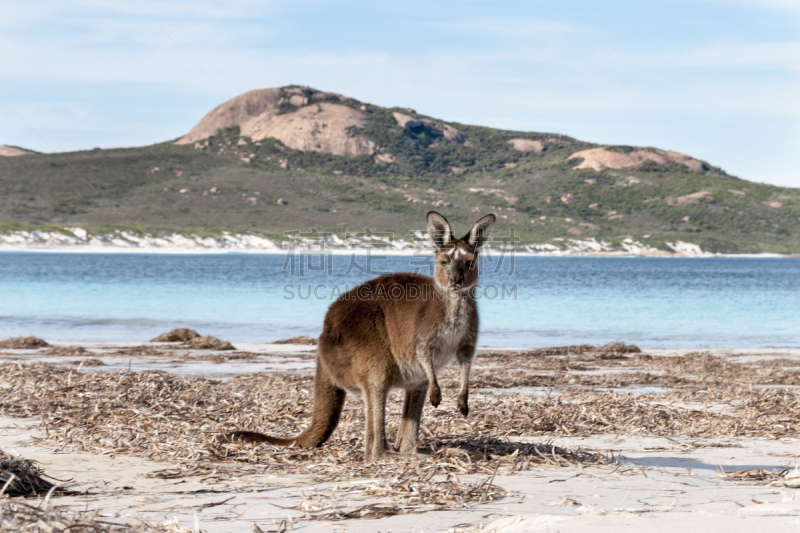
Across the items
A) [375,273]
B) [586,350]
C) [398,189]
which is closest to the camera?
[586,350]

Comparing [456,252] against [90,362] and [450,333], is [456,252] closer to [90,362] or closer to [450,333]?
[450,333]

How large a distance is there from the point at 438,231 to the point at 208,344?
10831mm

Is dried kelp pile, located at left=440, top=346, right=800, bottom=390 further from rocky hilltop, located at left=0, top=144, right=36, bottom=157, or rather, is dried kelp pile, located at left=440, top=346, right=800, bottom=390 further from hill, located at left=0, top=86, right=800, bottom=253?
rocky hilltop, located at left=0, top=144, right=36, bottom=157

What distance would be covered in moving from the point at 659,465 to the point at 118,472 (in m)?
3.84

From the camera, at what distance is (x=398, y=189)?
100688 mm

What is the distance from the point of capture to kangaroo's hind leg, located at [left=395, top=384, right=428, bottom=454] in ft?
17.7

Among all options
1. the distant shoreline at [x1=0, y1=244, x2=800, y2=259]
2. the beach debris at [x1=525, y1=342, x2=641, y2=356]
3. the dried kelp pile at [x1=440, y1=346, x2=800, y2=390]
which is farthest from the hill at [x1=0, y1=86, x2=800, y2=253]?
the dried kelp pile at [x1=440, y1=346, x2=800, y2=390]

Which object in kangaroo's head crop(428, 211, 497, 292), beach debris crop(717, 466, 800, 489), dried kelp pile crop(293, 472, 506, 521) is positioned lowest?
dried kelp pile crop(293, 472, 506, 521)

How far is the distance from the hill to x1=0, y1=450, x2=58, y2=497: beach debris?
68.6 m

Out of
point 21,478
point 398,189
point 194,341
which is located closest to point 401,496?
point 21,478

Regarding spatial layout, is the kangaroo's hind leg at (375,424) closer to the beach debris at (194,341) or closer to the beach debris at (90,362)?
the beach debris at (90,362)

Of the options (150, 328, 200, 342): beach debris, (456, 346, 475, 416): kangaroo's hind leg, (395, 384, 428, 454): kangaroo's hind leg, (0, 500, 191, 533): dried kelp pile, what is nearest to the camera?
(0, 500, 191, 533): dried kelp pile

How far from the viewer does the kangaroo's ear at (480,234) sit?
5.25 metres

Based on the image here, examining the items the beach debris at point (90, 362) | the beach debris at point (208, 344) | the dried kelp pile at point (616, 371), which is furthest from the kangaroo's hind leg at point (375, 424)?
the beach debris at point (208, 344)
